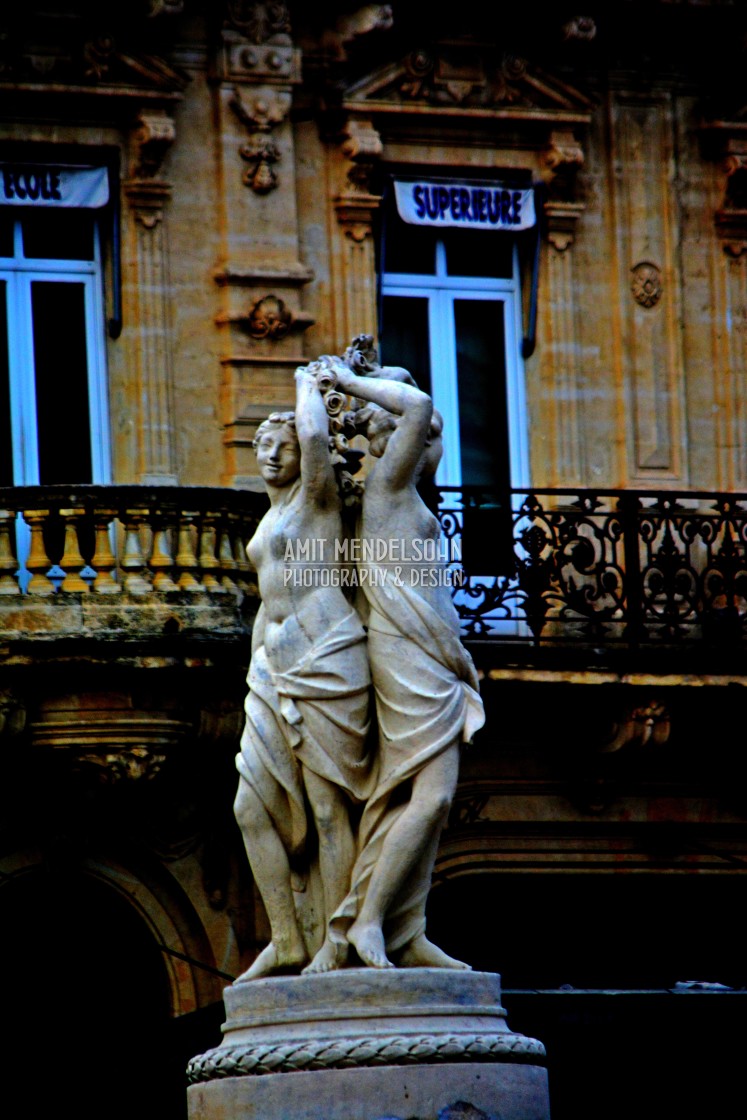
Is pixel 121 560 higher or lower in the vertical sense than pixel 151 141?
lower

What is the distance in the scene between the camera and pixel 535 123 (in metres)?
20.0

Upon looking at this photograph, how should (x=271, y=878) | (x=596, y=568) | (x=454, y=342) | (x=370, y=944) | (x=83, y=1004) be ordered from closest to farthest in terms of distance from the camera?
(x=370, y=944)
(x=271, y=878)
(x=83, y=1004)
(x=596, y=568)
(x=454, y=342)

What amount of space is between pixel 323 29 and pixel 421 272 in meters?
1.70

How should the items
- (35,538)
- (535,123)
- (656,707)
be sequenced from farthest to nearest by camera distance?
(535,123) → (656,707) → (35,538)

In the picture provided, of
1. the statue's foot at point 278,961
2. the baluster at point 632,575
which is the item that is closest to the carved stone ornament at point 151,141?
the baluster at point 632,575

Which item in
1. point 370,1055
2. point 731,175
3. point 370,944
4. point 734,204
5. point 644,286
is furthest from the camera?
point 734,204

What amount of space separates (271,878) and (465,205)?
31.6 feet

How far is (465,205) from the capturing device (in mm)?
19844

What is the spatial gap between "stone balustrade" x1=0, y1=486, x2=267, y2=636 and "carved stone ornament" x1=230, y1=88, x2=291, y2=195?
8.58 feet

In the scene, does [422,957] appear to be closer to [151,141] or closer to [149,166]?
[151,141]

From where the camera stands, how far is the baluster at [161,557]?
679 inches

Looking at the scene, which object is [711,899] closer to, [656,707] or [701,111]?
[656,707]

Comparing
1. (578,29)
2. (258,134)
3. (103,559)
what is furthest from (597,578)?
(578,29)

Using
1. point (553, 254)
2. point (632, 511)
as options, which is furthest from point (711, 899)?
point (553, 254)
